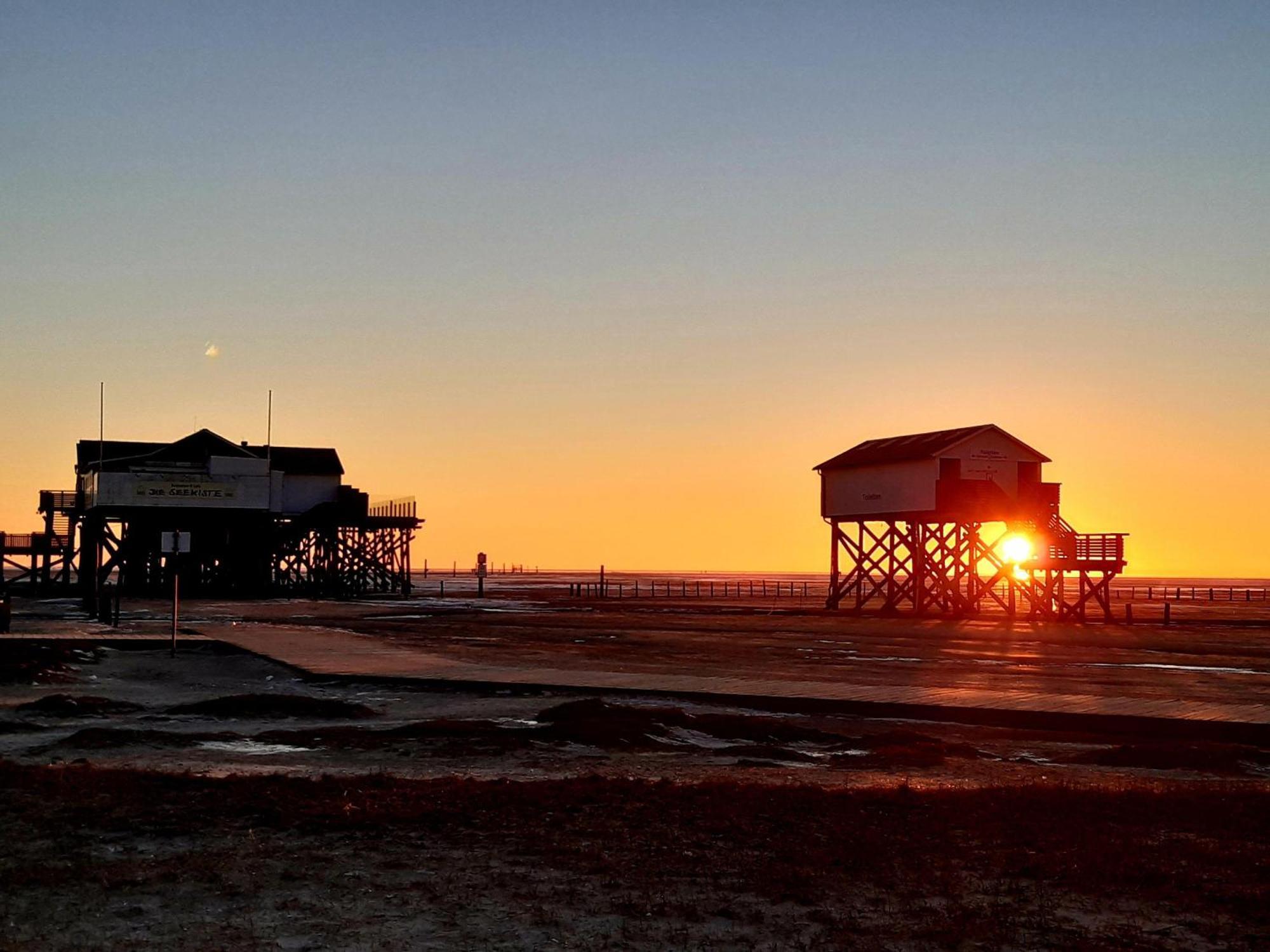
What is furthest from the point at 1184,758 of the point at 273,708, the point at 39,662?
the point at 39,662

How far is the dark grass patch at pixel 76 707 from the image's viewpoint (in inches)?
656

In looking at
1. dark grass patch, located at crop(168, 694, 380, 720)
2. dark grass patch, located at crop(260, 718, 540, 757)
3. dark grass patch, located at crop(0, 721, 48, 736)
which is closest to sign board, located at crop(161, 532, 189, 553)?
dark grass patch, located at crop(168, 694, 380, 720)

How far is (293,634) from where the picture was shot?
1254 inches

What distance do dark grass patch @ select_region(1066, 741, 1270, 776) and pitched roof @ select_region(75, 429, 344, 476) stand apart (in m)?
62.9

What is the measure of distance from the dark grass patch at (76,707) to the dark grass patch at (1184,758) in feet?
38.4

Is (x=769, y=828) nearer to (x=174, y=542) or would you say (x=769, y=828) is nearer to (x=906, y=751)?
(x=906, y=751)

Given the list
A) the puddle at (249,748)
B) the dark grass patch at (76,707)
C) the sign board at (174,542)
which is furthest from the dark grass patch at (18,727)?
the sign board at (174,542)

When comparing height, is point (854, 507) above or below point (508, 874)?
above

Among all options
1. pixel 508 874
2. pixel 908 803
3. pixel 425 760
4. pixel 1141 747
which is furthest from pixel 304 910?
pixel 1141 747

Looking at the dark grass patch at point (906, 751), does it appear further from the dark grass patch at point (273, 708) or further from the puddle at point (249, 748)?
the dark grass patch at point (273, 708)

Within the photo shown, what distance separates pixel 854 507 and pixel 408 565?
29955mm

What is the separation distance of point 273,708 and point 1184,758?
10960 millimetres

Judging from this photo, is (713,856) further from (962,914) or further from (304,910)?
(304,910)

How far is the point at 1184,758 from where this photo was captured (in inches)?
544
